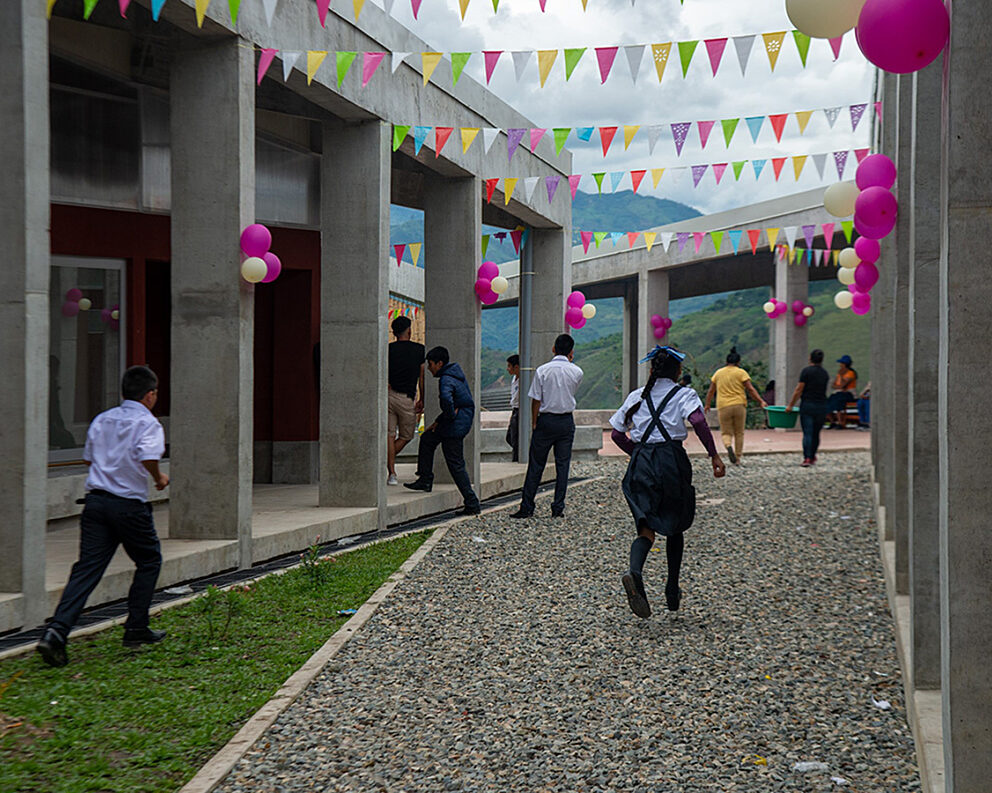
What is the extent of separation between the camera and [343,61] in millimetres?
9336

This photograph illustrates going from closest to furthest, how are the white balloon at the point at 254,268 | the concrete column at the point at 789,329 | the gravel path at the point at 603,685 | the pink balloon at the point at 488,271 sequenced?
1. the gravel path at the point at 603,685
2. the white balloon at the point at 254,268
3. the pink balloon at the point at 488,271
4. the concrete column at the point at 789,329

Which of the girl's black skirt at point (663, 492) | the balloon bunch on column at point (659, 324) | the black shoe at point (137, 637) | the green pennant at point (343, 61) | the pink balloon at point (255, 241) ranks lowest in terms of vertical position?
the black shoe at point (137, 637)

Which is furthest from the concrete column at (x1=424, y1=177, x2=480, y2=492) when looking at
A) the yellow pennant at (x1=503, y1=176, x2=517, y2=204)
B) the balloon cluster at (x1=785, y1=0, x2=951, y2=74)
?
the balloon cluster at (x1=785, y1=0, x2=951, y2=74)

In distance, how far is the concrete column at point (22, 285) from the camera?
19.2 ft

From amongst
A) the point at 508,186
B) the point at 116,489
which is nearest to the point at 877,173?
the point at 116,489

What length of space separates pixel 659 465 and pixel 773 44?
3863mm

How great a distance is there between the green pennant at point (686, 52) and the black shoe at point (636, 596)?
439cm

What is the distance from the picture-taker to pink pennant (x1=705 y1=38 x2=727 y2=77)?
8.57 metres

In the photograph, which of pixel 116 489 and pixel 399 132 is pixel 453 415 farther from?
pixel 116 489

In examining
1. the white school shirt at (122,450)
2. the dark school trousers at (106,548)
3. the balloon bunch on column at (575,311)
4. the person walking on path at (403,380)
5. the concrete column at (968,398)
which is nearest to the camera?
the concrete column at (968,398)

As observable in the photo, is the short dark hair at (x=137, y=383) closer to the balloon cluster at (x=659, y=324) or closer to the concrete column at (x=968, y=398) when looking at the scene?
the concrete column at (x=968, y=398)

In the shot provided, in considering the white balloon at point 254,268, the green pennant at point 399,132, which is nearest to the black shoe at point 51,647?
the white balloon at point 254,268

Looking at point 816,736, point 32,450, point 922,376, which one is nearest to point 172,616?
point 32,450

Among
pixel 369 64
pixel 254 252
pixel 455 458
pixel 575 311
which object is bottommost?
pixel 455 458
